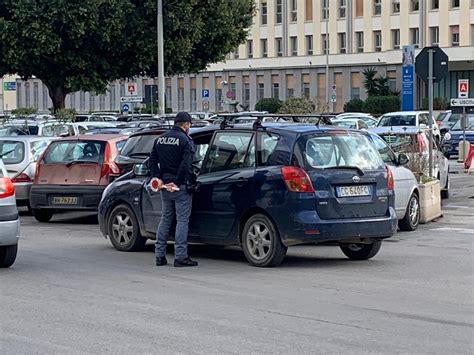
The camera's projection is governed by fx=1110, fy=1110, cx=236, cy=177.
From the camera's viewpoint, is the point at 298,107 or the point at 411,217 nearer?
the point at 411,217

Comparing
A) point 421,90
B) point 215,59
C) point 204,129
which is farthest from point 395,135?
point 421,90

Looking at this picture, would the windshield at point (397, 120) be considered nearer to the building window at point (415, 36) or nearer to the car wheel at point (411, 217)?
the car wheel at point (411, 217)

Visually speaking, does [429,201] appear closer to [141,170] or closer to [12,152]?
[141,170]

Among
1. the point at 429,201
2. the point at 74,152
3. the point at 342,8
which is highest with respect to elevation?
the point at 342,8

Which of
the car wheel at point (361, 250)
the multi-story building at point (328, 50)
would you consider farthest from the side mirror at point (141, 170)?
the multi-story building at point (328, 50)

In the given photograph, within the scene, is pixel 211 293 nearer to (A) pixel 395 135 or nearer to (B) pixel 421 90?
(A) pixel 395 135

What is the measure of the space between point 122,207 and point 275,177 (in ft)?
9.89

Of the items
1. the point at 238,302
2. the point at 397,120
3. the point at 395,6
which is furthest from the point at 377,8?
the point at 238,302

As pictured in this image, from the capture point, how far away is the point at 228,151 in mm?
13484

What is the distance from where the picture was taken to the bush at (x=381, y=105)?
76.0 m

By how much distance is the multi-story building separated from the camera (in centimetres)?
7669

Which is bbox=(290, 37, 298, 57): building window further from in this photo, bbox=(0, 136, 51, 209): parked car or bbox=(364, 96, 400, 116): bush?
bbox=(0, 136, 51, 209): parked car

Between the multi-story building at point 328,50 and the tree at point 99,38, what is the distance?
3062cm

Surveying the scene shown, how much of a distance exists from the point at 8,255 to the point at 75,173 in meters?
Answer: 6.23
